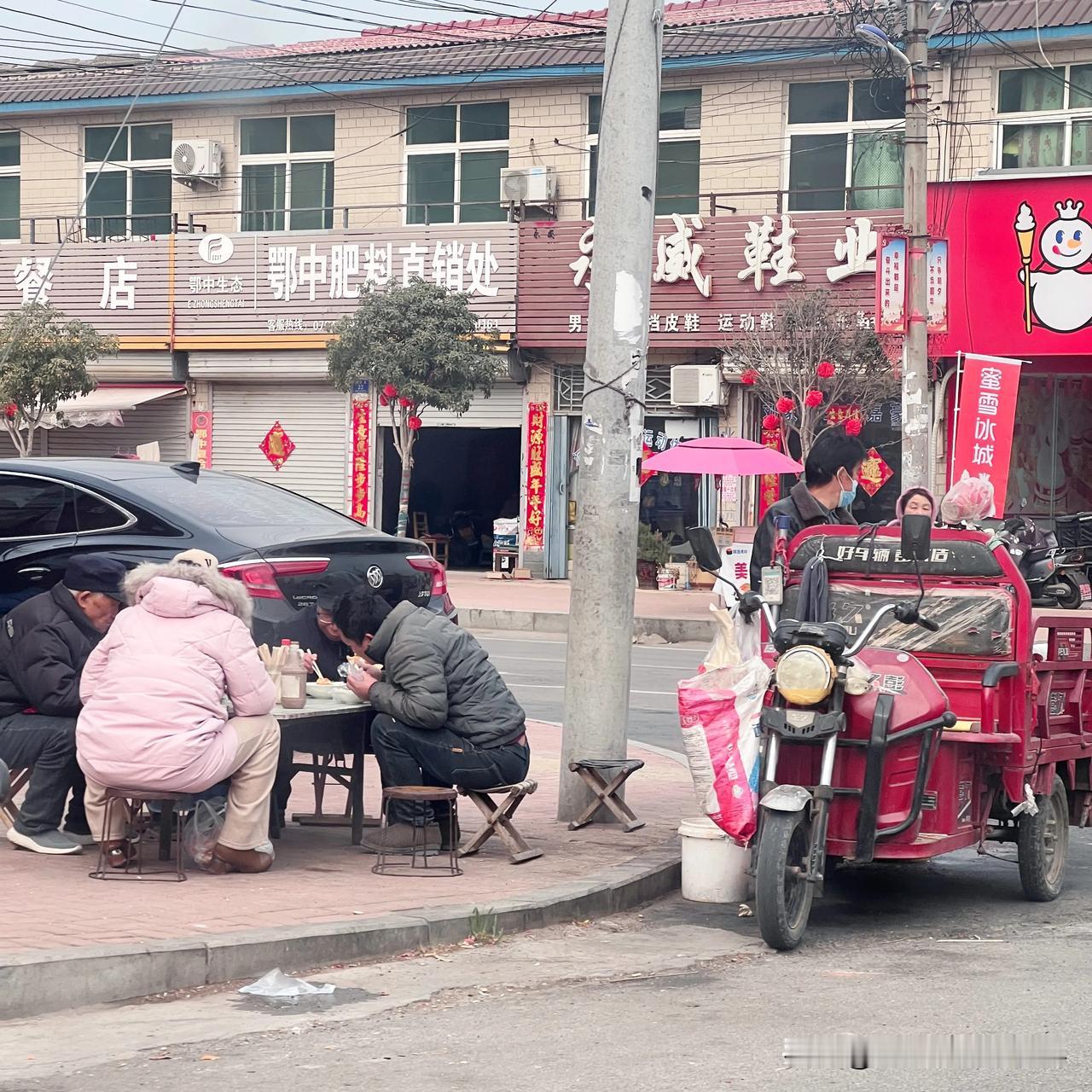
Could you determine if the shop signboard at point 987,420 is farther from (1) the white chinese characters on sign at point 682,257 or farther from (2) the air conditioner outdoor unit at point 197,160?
(2) the air conditioner outdoor unit at point 197,160

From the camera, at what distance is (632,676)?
16375 mm

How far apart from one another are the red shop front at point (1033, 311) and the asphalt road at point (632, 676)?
20.4ft

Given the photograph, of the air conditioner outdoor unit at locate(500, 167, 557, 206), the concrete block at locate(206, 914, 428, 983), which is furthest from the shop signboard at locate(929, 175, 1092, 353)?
the concrete block at locate(206, 914, 428, 983)

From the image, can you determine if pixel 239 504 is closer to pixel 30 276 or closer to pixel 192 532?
pixel 192 532

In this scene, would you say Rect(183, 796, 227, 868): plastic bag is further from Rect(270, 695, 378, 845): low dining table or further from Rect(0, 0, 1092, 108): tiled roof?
Rect(0, 0, 1092, 108): tiled roof

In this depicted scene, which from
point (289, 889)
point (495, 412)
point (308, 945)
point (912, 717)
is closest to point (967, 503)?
point (912, 717)

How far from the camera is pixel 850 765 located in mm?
6801

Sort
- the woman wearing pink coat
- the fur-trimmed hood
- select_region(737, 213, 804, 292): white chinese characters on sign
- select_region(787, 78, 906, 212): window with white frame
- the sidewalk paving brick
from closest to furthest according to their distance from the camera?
1. the sidewalk paving brick
2. the woman wearing pink coat
3. the fur-trimmed hood
4. select_region(737, 213, 804, 292): white chinese characters on sign
5. select_region(787, 78, 906, 212): window with white frame

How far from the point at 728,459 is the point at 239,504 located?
807 centimetres

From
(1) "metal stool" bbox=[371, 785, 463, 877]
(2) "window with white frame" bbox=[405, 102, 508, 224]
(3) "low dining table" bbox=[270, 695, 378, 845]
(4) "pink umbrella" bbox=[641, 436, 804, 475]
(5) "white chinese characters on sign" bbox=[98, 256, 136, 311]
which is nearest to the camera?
(1) "metal stool" bbox=[371, 785, 463, 877]

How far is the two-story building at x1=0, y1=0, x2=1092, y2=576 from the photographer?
23344 mm

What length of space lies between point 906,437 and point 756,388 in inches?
275

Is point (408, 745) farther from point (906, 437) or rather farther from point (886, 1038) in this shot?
point (906, 437)

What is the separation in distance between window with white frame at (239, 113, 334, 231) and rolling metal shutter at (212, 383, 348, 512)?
9.16 feet
